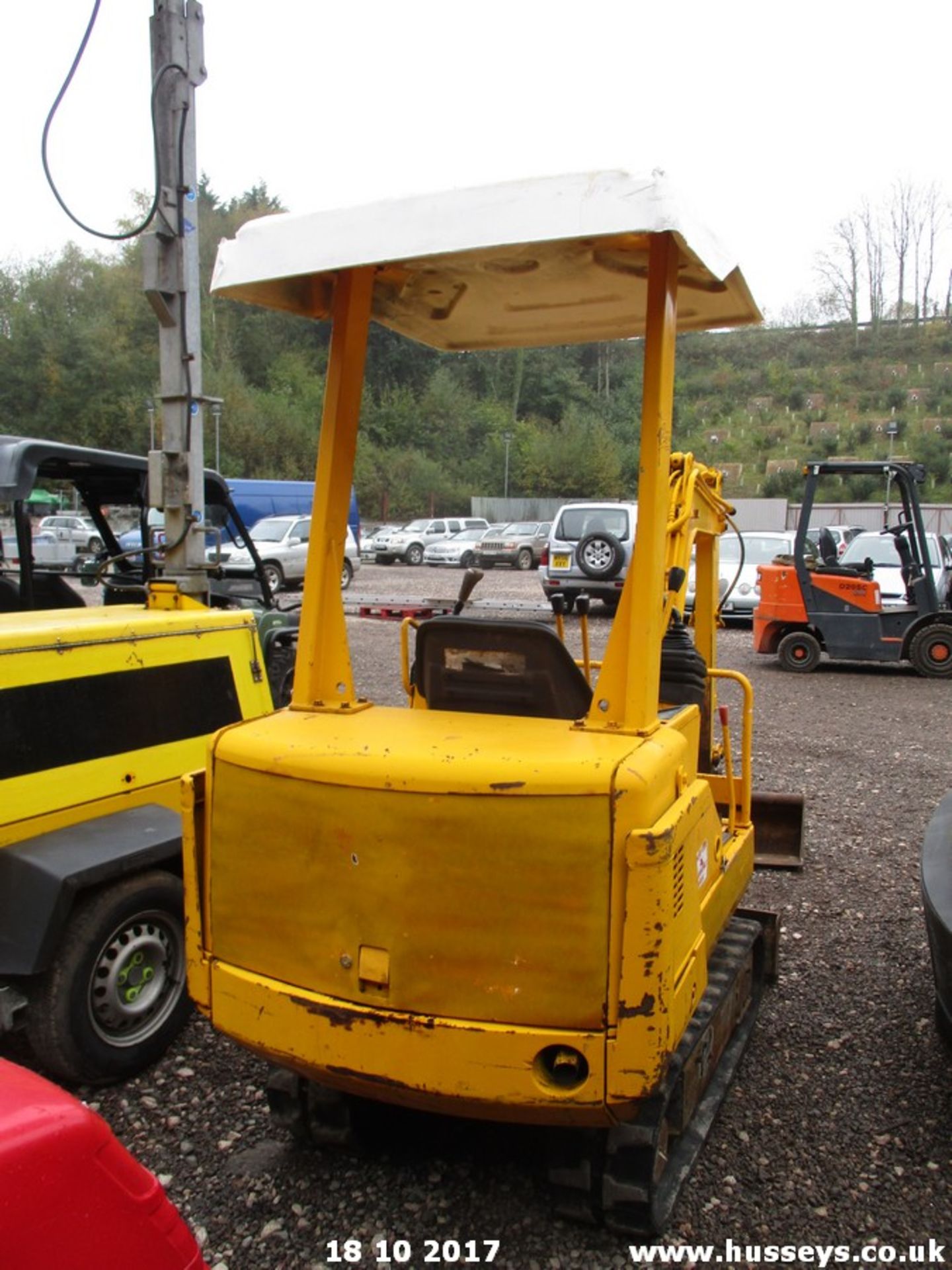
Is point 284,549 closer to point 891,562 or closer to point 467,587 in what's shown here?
point 891,562

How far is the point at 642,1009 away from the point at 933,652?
36.1 feet

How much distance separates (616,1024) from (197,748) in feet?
8.57

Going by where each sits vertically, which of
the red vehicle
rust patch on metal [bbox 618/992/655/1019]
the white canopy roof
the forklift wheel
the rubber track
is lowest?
the rubber track

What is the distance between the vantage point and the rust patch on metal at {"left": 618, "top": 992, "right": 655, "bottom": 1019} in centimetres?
238

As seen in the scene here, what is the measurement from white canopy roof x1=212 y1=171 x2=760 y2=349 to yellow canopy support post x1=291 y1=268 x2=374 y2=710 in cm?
13

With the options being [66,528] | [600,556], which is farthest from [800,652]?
[66,528]

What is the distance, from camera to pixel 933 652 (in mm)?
12164

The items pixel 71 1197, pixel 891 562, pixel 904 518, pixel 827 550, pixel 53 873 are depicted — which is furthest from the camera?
pixel 891 562

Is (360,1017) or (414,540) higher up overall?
(414,540)

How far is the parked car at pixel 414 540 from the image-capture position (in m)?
34.8

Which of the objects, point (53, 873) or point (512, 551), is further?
point (512, 551)

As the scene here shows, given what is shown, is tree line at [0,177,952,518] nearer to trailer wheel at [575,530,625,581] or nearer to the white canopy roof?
trailer wheel at [575,530,625,581]

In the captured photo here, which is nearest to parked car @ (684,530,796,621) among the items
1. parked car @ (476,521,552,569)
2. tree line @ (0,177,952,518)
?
parked car @ (476,521,552,569)

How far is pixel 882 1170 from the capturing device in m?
3.13
